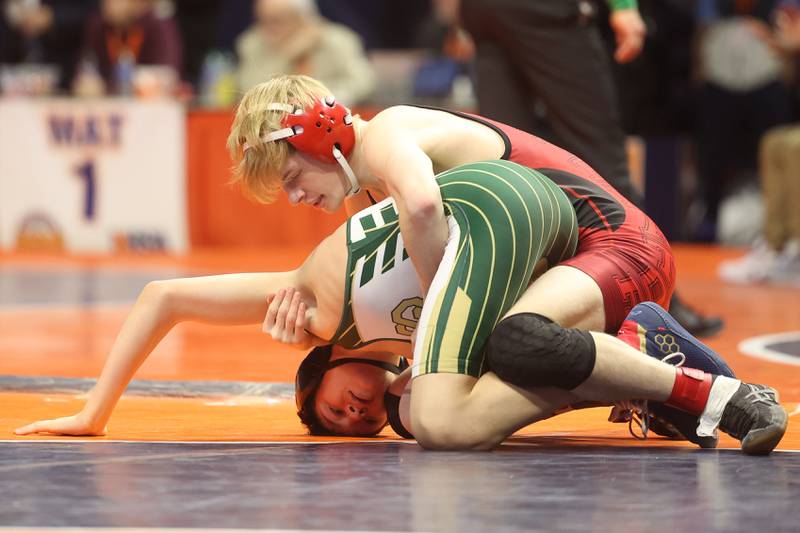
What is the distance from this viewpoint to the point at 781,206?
27.6ft

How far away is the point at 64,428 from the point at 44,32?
28.9ft

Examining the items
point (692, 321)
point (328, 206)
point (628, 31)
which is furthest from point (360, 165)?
point (692, 321)

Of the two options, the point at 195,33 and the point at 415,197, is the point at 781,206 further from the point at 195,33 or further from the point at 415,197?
the point at 415,197

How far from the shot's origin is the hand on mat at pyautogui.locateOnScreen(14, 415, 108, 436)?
3.24m

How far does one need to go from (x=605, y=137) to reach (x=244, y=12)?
24.5ft

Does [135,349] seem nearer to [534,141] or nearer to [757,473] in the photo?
[534,141]

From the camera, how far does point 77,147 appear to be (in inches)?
367

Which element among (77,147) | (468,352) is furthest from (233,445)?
(77,147)

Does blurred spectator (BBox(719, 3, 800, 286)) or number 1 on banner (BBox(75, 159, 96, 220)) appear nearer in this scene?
blurred spectator (BBox(719, 3, 800, 286))

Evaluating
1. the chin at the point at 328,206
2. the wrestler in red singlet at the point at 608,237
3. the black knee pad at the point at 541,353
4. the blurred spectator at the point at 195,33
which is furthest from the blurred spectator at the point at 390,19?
the black knee pad at the point at 541,353

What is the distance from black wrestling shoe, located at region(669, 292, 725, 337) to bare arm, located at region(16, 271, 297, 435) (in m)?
2.29

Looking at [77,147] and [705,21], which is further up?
[705,21]

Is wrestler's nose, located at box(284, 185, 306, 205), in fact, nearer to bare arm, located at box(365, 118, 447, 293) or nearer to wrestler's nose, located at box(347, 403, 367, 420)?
bare arm, located at box(365, 118, 447, 293)

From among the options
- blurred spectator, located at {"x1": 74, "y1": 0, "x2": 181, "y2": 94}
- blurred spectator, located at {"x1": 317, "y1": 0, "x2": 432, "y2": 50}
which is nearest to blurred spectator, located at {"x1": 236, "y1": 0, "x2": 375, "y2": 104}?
blurred spectator, located at {"x1": 74, "y1": 0, "x2": 181, "y2": 94}
